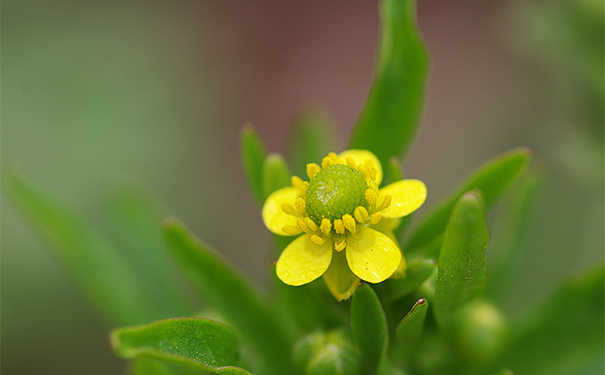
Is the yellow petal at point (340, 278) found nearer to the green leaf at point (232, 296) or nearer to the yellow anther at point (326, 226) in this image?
the yellow anther at point (326, 226)

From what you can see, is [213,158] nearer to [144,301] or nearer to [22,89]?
[22,89]

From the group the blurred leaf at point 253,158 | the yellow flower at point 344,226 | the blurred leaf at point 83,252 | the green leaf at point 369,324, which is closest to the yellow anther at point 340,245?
the yellow flower at point 344,226

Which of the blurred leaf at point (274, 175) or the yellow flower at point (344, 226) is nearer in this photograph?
the yellow flower at point (344, 226)

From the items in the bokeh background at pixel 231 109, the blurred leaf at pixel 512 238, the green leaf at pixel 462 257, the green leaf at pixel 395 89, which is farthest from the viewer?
the bokeh background at pixel 231 109

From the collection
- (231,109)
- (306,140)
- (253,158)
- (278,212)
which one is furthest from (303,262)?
(231,109)

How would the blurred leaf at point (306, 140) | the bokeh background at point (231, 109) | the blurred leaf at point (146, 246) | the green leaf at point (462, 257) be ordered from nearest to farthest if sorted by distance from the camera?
1. the green leaf at point (462, 257)
2. the blurred leaf at point (146, 246)
3. the blurred leaf at point (306, 140)
4. the bokeh background at point (231, 109)

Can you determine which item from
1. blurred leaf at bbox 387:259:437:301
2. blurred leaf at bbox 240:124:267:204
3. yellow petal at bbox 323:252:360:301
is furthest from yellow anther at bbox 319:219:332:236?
blurred leaf at bbox 240:124:267:204
